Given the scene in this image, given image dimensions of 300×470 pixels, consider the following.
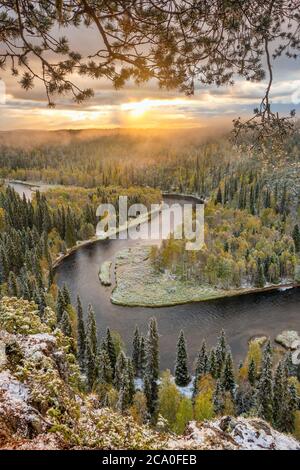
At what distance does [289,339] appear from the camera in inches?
1551

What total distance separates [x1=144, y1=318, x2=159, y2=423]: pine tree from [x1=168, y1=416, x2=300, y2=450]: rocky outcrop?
→ 26008 millimetres

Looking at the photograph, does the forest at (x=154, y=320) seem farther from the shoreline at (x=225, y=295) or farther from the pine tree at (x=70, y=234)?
the shoreline at (x=225, y=295)

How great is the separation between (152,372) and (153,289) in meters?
24.3

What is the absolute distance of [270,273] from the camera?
2347 inches

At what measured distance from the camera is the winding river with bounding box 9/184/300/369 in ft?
132

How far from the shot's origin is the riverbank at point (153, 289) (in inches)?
2008

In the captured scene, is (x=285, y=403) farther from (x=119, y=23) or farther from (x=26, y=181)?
(x=26, y=181)

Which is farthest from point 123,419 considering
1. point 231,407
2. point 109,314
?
point 109,314

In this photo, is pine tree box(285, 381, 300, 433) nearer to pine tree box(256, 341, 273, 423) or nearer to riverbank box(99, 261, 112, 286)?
pine tree box(256, 341, 273, 423)

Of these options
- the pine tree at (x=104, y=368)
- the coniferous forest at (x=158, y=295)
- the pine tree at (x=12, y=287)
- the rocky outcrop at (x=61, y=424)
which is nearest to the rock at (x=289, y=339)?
the coniferous forest at (x=158, y=295)

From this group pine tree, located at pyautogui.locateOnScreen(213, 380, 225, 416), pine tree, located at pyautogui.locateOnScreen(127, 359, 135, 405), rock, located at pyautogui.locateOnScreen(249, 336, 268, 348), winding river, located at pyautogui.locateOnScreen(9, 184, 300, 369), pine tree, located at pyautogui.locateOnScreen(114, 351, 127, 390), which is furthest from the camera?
winding river, located at pyautogui.locateOnScreen(9, 184, 300, 369)

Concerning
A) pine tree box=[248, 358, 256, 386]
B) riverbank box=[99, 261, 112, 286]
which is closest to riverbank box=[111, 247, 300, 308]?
riverbank box=[99, 261, 112, 286]

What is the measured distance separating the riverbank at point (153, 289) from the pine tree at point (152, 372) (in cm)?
1776
